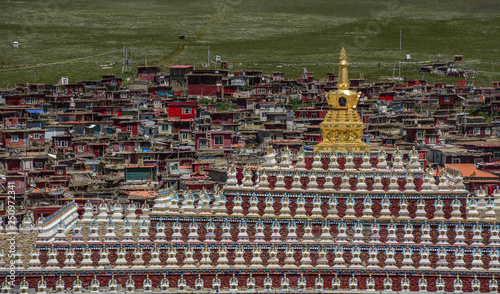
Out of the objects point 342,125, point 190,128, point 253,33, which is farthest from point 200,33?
point 342,125

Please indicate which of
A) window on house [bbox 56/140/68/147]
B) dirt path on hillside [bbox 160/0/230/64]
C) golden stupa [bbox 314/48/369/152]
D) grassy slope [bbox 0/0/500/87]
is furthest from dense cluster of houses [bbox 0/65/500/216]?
dirt path on hillside [bbox 160/0/230/64]

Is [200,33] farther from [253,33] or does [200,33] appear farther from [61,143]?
[61,143]

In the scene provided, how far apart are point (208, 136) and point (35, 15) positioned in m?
88.3

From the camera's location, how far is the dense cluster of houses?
4394 centimetres

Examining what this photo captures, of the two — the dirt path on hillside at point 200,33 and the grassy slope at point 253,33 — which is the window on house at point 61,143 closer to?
the grassy slope at point 253,33

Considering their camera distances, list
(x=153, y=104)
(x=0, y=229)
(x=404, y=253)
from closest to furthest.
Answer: (x=404, y=253), (x=0, y=229), (x=153, y=104)

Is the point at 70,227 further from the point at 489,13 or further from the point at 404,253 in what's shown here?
the point at 489,13

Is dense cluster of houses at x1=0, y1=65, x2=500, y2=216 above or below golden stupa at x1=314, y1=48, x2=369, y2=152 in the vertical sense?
below

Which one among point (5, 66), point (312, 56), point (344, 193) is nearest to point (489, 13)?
point (312, 56)

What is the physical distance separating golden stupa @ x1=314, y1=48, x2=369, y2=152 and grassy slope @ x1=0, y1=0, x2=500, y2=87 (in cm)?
7174

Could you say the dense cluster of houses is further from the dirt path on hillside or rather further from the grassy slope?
the dirt path on hillside

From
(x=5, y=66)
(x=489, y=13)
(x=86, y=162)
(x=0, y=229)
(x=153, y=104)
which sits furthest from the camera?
(x=489, y=13)

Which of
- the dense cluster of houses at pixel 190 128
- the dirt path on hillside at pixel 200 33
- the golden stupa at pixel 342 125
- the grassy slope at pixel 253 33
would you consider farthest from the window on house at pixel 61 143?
the dirt path on hillside at pixel 200 33

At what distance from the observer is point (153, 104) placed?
72.3 m
